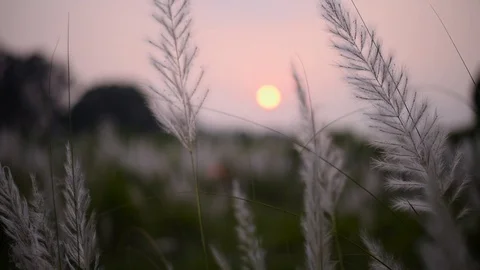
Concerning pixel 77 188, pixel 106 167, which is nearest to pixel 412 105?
pixel 77 188

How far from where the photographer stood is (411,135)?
114 cm

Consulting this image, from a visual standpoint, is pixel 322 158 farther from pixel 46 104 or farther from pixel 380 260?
pixel 46 104

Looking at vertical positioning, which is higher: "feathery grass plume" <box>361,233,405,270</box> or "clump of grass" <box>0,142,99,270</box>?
"clump of grass" <box>0,142,99,270</box>

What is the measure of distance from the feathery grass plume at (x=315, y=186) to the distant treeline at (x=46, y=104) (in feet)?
1.80

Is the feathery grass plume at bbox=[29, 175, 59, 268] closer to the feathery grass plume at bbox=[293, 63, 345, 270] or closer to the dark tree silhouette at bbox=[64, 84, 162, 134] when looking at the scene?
the feathery grass plume at bbox=[293, 63, 345, 270]

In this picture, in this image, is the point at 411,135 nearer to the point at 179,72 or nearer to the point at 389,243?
the point at 179,72

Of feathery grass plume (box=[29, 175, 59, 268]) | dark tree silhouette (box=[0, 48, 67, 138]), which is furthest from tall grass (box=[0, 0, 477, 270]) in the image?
dark tree silhouette (box=[0, 48, 67, 138])

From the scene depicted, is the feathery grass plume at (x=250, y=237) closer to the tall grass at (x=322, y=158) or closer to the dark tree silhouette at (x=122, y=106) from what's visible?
the tall grass at (x=322, y=158)

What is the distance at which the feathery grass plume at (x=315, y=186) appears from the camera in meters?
0.92

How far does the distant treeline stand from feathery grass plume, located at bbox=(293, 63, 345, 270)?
1.80 feet

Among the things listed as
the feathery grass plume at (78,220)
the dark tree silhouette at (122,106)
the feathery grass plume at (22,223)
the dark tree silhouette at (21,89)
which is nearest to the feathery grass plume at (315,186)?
the feathery grass plume at (78,220)

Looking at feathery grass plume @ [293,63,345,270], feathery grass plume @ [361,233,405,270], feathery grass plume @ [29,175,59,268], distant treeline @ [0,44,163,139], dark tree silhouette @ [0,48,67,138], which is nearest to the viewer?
feathery grass plume @ [293,63,345,270]

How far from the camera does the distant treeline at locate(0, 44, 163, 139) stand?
2318 mm

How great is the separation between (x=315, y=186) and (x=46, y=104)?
4.87 ft
